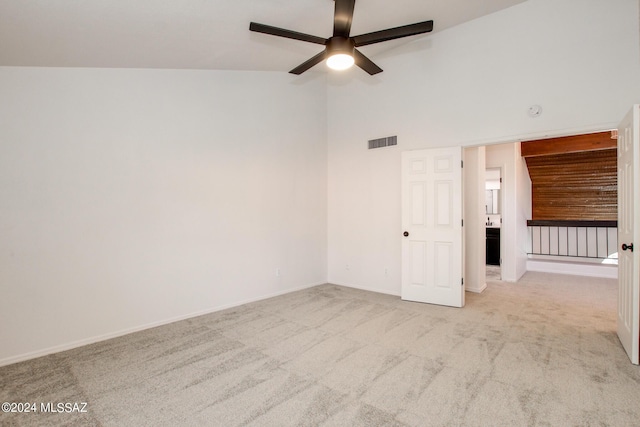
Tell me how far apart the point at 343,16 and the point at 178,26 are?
5.11 feet

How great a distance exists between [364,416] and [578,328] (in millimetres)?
2949

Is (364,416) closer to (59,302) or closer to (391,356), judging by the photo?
(391,356)

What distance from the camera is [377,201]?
4.99 meters

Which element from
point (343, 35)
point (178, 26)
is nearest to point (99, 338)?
point (178, 26)

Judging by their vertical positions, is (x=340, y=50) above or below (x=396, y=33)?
below

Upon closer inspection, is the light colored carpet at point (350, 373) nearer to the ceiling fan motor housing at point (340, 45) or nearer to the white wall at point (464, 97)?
the white wall at point (464, 97)

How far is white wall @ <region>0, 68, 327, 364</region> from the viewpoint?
286 cm

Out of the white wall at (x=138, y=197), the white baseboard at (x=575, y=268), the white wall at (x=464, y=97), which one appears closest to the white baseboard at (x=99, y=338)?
the white wall at (x=138, y=197)

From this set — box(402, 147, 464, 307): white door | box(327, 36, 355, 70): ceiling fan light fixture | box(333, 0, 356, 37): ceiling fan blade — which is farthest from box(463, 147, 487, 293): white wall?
box(333, 0, 356, 37): ceiling fan blade

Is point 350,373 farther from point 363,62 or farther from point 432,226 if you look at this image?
point 363,62

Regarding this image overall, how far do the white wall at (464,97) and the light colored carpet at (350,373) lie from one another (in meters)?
1.58

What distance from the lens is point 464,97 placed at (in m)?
4.06

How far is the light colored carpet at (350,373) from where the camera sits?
200 centimetres

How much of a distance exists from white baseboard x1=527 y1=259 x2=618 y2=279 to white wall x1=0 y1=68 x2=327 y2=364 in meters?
5.44
